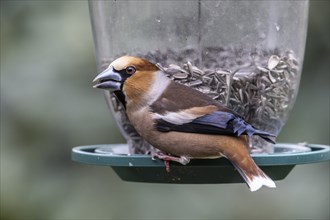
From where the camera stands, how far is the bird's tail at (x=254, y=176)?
4410 millimetres

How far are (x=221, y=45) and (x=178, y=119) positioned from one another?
522 mm

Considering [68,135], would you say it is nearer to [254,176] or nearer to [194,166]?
[194,166]

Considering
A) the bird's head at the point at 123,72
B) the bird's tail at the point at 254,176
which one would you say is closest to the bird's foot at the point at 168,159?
the bird's tail at the point at 254,176

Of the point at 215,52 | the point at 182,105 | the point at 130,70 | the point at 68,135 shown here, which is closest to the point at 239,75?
the point at 215,52

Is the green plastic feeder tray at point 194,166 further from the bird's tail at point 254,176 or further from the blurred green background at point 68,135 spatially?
the blurred green background at point 68,135

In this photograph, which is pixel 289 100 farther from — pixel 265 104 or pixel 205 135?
pixel 205 135

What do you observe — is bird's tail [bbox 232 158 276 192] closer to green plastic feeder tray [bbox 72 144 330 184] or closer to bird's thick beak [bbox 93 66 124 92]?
green plastic feeder tray [bbox 72 144 330 184]

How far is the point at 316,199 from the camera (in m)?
6.45

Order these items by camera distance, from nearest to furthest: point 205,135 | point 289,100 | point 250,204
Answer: point 205,135
point 289,100
point 250,204

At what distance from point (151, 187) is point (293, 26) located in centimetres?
176

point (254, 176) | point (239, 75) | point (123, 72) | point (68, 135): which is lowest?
point (68, 135)

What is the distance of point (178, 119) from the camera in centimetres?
458

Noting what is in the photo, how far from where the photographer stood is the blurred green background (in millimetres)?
6434

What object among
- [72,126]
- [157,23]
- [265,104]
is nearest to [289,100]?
[265,104]
